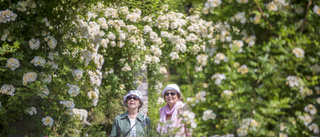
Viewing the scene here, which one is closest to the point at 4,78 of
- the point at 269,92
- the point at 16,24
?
the point at 16,24

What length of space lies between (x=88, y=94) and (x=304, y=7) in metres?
2.56

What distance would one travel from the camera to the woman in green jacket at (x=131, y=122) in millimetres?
3988

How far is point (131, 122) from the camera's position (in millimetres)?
4055

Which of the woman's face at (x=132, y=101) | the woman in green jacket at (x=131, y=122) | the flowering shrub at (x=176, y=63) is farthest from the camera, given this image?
the woman's face at (x=132, y=101)

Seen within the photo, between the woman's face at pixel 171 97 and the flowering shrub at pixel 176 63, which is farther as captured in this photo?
the woman's face at pixel 171 97

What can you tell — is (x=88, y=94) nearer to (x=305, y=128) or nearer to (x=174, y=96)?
(x=174, y=96)

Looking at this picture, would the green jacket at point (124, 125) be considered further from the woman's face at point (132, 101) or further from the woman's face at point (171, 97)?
the woman's face at point (171, 97)

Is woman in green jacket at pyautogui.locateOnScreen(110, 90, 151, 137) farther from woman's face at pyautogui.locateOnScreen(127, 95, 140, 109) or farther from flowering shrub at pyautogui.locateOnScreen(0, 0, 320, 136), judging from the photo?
flowering shrub at pyautogui.locateOnScreen(0, 0, 320, 136)

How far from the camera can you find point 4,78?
352 cm

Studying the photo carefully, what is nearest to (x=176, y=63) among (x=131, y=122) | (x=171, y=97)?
(x=171, y=97)

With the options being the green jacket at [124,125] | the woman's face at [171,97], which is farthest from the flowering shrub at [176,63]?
the woman's face at [171,97]

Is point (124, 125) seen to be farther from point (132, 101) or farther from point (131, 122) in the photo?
point (132, 101)

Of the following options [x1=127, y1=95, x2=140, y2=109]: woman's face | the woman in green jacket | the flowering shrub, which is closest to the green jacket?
the woman in green jacket

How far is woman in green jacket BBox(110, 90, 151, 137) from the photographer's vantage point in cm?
399
